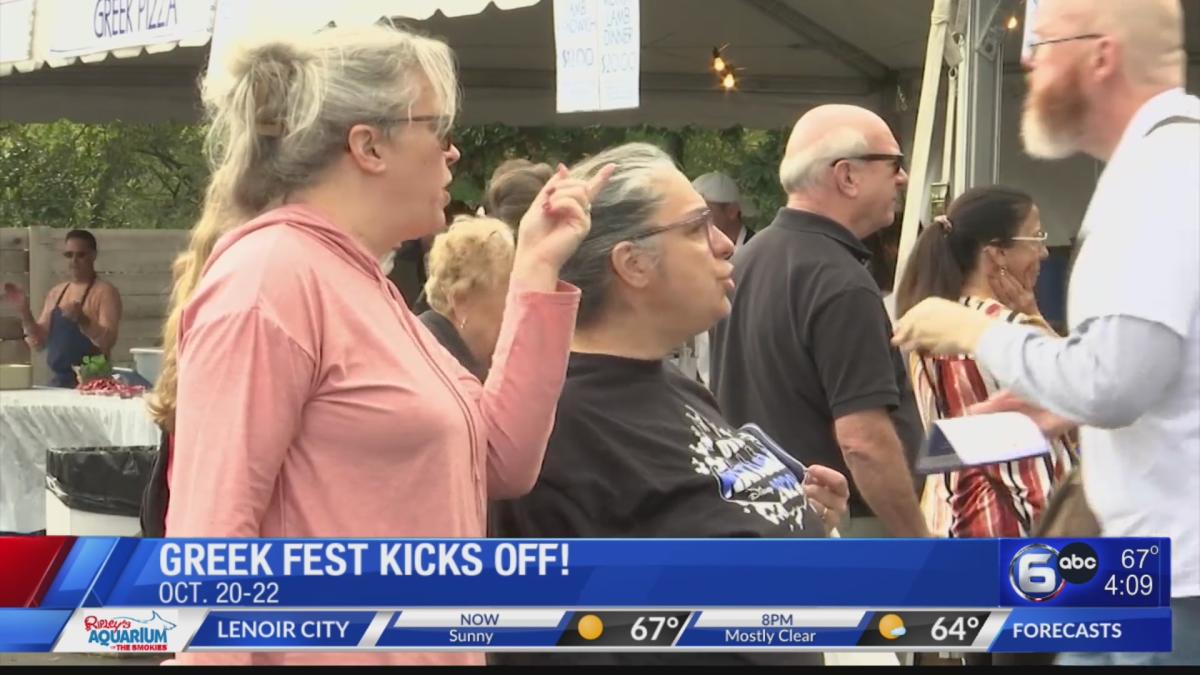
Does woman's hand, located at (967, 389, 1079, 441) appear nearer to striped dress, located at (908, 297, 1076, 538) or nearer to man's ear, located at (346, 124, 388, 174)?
striped dress, located at (908, 297, 1076, 538)

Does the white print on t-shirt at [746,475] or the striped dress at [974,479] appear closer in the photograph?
the white print on t-shirt at [746,475]

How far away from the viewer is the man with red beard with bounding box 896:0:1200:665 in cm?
171

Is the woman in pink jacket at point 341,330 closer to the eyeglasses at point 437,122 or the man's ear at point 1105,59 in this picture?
Answer: the eyeglasses at point 437,122

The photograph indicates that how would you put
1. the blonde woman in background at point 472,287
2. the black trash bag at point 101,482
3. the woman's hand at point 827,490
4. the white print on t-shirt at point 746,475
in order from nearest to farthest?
the white print on t-shirt at point 746,475 < the woman's hand at point 827,490 < the blonde woman in background at point 472,287 < the black trash bag at point 101,482

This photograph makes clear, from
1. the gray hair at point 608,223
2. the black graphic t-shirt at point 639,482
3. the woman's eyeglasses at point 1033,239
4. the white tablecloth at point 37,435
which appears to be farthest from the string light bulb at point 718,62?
the black graphic t-shirt at point 639,482

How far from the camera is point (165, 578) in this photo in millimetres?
1950

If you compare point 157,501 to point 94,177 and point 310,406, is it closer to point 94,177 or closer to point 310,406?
point 310,406

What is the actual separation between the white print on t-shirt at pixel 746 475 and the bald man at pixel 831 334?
873mm

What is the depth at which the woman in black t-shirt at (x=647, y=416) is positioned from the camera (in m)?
2.04

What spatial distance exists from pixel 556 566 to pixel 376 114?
61 centimetres

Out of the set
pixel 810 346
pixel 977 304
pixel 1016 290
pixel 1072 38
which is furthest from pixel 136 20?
pixel 1072 38

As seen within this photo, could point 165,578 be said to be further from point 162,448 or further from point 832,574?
point 832,574

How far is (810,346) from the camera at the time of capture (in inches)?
124

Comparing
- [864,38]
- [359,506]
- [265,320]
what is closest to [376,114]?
[265,320]
